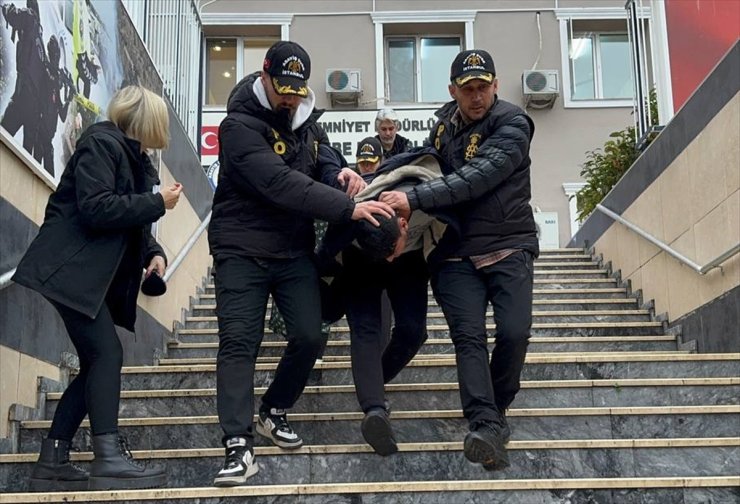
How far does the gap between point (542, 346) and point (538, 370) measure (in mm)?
1121

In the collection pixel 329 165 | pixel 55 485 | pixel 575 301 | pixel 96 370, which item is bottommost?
pixel 55 485

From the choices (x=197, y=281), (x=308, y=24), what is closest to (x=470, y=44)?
(x=308, y=24)

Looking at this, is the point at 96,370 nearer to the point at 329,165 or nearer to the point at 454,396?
the point at 329,165

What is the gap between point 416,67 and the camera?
14.8 meters

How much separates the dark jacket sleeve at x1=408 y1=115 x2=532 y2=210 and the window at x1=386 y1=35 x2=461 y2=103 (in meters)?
11.0

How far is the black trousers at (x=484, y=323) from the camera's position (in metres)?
3.61

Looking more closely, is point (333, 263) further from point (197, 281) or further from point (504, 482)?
point (197, 281)

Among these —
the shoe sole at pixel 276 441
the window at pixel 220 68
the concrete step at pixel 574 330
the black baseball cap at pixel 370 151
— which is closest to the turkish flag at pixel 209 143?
the window at pixel 220 68

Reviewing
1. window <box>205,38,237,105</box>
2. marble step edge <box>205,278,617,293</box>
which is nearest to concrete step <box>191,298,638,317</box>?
marble step edge <box>205,278,617,293</box>

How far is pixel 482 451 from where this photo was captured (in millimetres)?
3447

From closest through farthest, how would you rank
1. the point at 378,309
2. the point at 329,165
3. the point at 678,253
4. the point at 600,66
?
the point at 378,309
the point at 329,165
the point at 678,253
the point at 600,66

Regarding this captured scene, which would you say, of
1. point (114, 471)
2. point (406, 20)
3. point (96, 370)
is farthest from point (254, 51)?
point (114, 471)

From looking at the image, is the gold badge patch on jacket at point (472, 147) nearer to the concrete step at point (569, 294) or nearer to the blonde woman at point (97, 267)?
the blonde woman at point (97, 267)

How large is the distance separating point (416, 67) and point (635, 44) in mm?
6315
